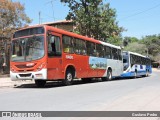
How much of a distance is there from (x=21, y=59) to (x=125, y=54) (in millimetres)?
17449

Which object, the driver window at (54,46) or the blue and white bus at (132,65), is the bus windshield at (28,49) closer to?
the driver window at (54,46)

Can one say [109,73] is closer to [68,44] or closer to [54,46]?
[68,44]

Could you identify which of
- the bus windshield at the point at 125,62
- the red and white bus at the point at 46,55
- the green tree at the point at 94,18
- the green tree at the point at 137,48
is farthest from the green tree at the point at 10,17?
the green tree at the point at 137,48

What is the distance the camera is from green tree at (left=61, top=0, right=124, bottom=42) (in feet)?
111

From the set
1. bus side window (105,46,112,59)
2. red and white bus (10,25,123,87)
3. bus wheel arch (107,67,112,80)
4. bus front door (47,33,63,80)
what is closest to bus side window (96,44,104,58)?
bus side window (105,46,112,59)

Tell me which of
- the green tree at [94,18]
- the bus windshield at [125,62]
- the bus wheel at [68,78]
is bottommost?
the bus wheel at [68,78]

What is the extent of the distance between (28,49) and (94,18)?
17386mm

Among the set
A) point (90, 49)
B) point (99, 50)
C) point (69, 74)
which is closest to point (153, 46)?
point (99, 50)

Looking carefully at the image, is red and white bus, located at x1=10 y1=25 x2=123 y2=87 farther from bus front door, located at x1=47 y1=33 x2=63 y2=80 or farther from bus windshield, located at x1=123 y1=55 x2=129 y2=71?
bus windshield, located at x1=123 y1=55 x2=129 y2=71

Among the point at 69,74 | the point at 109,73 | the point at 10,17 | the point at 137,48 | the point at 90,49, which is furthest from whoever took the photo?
the point at 137,48

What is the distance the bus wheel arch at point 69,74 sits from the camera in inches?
747

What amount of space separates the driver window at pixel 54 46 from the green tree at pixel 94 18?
16.0 meters

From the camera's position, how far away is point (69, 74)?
19312mm

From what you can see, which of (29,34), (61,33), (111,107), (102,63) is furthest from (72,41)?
(111,107)
